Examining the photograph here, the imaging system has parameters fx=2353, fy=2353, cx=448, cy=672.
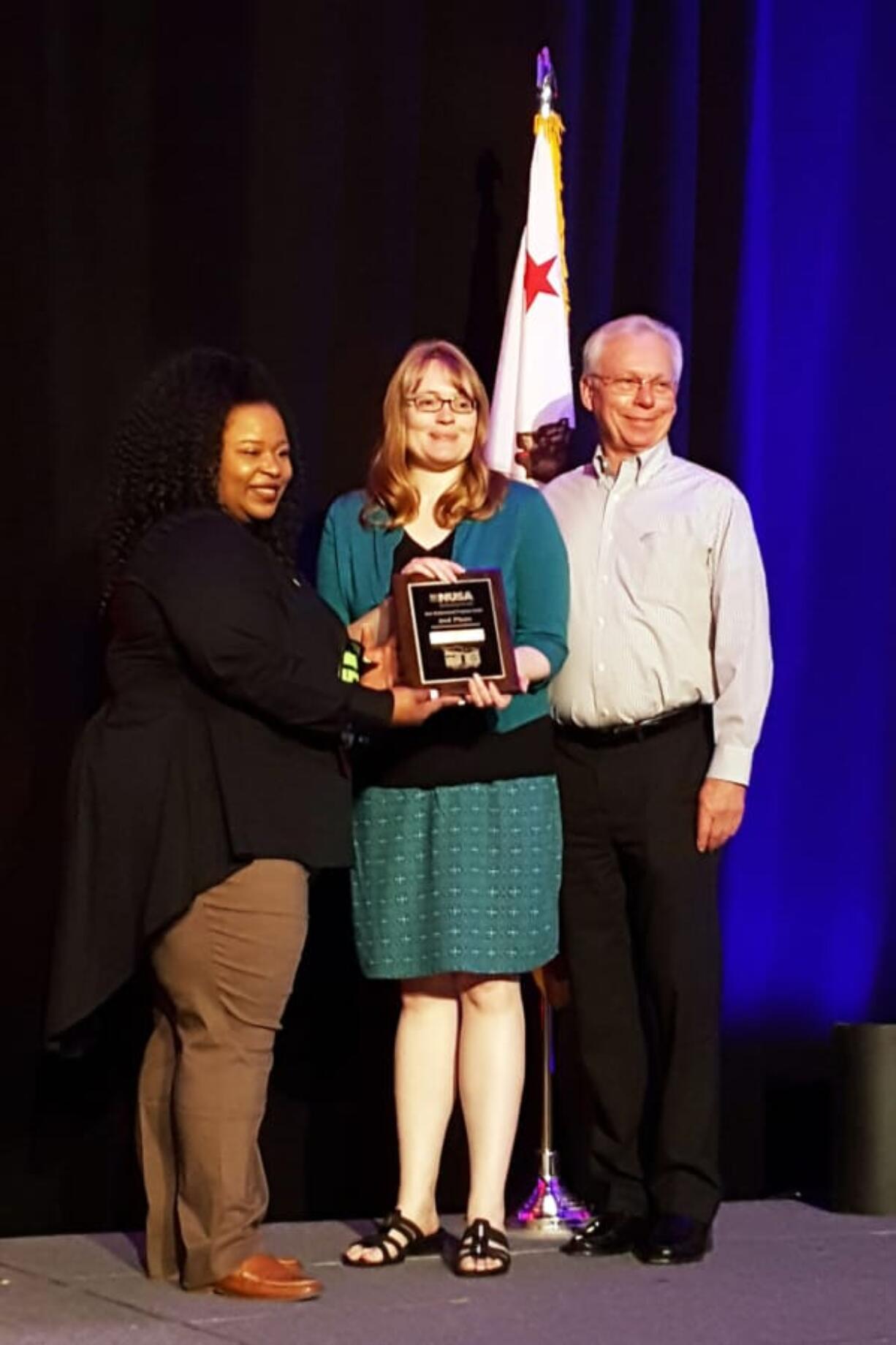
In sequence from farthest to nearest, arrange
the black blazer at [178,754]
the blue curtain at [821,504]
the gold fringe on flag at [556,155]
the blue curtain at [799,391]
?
the blue curtain at [821,504], the blue curtain at [799,391], the gold fringe on flag at [556,155], the black blazer at [178,754]

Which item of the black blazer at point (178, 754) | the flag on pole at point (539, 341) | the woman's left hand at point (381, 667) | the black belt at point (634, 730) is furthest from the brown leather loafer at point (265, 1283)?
the flag on pole at point (539, 341)

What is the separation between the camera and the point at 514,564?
154 inches

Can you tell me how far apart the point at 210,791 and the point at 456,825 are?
44cm

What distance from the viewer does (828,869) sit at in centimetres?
494

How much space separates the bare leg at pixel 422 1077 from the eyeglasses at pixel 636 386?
1.04 m

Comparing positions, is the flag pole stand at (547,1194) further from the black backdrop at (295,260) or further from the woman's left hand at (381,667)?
the woman's left hand at (381,667)

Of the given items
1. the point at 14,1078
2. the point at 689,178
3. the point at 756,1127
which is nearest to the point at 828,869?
the point at 756,1127

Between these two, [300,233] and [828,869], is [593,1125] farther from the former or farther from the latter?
[300,233]

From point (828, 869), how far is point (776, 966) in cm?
23

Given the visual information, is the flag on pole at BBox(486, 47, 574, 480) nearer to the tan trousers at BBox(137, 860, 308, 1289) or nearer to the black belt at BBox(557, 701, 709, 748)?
the black belt at BBox(557, 701, 709, 748)

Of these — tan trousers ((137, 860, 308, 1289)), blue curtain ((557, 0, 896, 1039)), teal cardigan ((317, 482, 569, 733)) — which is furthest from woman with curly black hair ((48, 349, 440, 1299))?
blue curtain ((557, 0, 896, 1039))

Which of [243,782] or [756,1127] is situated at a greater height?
[243,782]

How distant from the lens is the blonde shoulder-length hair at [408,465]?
387cm

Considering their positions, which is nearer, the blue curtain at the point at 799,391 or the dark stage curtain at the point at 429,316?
the dark stage curtain at the point at 429,316
